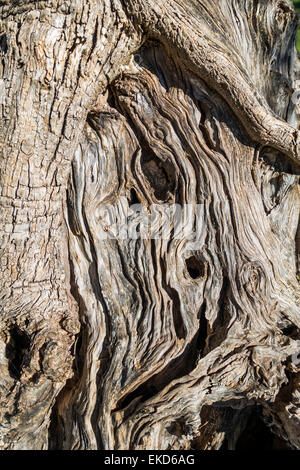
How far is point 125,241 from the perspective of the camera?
3096mm

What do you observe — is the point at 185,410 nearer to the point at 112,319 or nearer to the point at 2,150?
the point at 112,319

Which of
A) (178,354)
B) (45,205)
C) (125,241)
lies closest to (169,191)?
(125,241)

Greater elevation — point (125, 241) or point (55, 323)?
point (125, 241)

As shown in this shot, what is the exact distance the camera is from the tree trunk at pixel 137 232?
2676mm

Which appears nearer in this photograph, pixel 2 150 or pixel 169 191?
pixel 2 150

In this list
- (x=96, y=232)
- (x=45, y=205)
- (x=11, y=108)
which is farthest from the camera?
(x=96, y=232)

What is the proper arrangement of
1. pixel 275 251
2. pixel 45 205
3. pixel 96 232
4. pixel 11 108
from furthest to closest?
pixel 275 251 < pixel 96 232 < pixel 45 205 < pixel 11 108

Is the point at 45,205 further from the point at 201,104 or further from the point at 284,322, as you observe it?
the point at 284,322

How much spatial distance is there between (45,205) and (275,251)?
5.68 ft

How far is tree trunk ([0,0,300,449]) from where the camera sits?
2676 millimetres

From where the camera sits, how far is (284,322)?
10.1 ft

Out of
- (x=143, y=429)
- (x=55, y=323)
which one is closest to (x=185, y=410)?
(x=143, y=429)

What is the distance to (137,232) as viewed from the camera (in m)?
3.10

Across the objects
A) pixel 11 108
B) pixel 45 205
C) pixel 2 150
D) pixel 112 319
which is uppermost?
pixel 11 108
